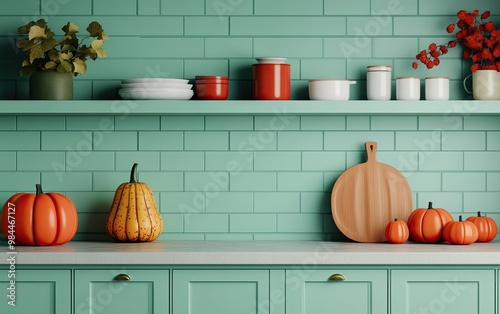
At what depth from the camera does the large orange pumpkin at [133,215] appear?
3812mm

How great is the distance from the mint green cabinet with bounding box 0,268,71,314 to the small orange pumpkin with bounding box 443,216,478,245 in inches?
72.0

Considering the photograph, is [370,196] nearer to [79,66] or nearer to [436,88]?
[436,88]

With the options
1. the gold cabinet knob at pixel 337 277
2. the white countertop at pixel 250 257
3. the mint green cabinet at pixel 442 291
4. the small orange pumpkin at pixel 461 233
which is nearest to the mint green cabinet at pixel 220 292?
the white countertop at pixel 250 257

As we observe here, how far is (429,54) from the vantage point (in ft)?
13.4

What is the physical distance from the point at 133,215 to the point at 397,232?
1314 millimetres

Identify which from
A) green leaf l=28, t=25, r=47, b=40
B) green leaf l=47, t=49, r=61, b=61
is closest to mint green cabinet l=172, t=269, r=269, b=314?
green leaf l=47, t=49, r=61, b=61

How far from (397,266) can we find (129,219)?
1.32 meters

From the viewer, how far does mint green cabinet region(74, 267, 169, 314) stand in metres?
3.54

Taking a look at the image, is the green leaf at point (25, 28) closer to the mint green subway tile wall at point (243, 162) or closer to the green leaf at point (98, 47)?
the green leaf at point (98, 47)

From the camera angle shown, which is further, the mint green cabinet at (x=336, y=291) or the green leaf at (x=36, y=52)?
the green leaf at (x=36, y=52)

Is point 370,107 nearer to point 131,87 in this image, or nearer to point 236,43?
point 236,43

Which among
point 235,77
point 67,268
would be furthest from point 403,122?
point 67,268

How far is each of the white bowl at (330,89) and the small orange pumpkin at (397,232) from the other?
682 millimetres

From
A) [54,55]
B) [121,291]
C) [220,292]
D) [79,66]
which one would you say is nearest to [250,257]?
[220,292]
